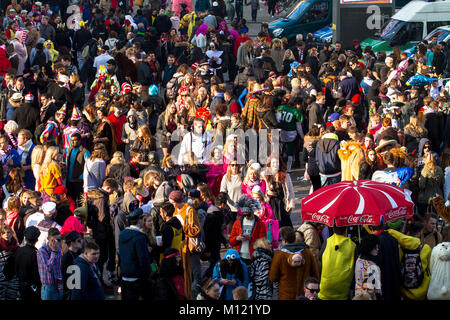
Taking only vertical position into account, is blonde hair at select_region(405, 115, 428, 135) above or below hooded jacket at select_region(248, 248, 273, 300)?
above

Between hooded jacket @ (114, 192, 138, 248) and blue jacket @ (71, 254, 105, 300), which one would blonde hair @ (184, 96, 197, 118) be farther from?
blue jacket @ (71, 254, 105, 300)

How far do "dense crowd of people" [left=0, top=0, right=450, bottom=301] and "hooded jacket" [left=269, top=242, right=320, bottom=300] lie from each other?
0.07 feet

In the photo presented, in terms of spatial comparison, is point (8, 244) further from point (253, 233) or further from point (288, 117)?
point (288, 117)

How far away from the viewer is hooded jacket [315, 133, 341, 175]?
13.8 m

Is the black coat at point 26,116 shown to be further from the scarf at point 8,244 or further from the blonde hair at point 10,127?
the scarf at point 8,244

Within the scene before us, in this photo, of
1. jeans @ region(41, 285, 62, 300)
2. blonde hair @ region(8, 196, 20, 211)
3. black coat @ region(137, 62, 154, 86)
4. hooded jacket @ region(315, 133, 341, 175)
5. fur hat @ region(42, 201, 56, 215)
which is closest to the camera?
jeans @ region(41, 285, 62, 300)

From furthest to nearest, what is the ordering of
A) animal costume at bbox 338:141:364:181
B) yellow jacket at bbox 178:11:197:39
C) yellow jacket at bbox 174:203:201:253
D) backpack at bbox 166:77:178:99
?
1. yellow jacket at bbox 178:11:197:39
2. backpack at bbox 166:77:178:99
3. animal costume at bbox 338:141:364:181
4. yellow jacket at bbox 174:203:201:253

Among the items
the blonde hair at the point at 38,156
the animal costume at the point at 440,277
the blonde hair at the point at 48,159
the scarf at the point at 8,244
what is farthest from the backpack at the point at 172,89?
the animal costume at the point at 440,277

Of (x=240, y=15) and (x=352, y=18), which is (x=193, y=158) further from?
(x=240, y=15)

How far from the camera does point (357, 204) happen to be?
10.2 meters

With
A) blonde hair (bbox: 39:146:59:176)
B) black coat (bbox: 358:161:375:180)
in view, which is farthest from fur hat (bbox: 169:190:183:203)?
black coat (bbox: 358:161:375:180)

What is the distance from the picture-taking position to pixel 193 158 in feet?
46.2

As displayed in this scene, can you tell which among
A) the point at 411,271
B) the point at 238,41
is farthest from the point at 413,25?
the point at 411,271

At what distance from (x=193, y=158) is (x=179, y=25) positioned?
13.2m
